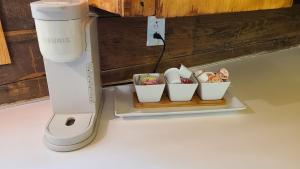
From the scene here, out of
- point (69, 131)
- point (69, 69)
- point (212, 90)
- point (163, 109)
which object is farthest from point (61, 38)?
point (212, 90)

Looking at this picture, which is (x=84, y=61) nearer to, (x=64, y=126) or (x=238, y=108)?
(x=64, y=126)

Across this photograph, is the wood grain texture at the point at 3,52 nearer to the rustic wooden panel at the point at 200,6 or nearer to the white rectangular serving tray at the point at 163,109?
the white rectangular serving tray at the point at 163,109

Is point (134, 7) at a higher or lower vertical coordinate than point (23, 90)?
higher

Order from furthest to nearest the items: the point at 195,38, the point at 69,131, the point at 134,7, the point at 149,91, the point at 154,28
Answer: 1. the point at 195,38
2. the point at 154,28
3. the point at 149,91
4. the point at 69,131
5. the point at 134,7

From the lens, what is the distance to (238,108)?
81cm

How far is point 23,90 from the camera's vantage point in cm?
82

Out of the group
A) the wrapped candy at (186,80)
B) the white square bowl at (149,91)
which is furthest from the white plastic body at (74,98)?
the wrapped candy at (186,80)

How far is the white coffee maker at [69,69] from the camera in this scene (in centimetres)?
56

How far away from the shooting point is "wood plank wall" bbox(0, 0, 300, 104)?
0.76m

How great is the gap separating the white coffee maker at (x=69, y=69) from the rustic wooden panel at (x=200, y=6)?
194mm

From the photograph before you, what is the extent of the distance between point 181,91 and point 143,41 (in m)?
0.28

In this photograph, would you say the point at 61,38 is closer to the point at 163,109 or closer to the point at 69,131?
the point at 69,131

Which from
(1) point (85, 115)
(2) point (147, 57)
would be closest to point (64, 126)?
(1) point (85, 115)

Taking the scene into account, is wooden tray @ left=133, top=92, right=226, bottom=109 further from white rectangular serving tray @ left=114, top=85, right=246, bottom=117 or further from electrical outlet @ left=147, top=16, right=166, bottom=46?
electrical outlet @ left=147, top=16, right=166, bottom=46
